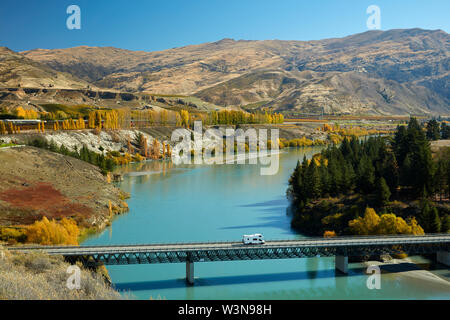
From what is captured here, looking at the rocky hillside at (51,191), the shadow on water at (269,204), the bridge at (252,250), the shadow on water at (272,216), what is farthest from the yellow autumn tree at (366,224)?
the rocky hillside at (51,191)

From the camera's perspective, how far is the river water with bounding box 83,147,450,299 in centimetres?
2605

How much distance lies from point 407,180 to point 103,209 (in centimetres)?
2736

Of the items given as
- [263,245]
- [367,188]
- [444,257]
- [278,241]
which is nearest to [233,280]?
[263,245]

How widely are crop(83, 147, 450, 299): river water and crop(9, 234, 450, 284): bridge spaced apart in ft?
3.57

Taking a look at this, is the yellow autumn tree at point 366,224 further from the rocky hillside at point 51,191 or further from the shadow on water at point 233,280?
the rocky hillside at point 51,191

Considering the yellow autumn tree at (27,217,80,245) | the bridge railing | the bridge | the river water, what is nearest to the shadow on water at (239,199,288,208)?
the river water

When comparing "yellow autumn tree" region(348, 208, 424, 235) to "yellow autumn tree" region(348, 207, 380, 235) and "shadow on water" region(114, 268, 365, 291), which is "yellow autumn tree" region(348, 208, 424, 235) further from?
"shadow on water" region(114, 268, 365, 291)

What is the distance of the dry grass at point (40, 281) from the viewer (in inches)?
534

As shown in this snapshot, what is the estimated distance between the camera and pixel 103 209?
44.6 m

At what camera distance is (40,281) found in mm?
17469

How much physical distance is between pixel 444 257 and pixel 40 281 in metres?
24.8
